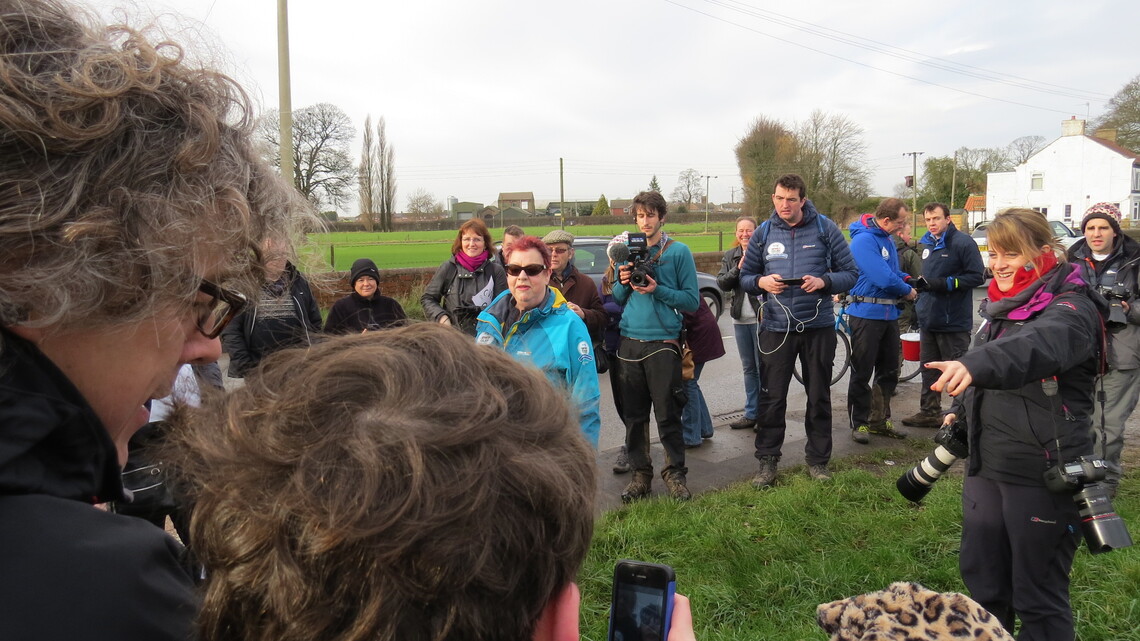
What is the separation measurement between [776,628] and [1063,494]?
1.23 m

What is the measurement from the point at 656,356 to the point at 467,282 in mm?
2145

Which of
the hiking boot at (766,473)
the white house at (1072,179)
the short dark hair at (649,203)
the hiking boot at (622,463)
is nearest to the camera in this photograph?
the hiking boot at (766,473)

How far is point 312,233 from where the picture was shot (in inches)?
51.9

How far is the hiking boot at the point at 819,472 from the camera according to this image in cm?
491

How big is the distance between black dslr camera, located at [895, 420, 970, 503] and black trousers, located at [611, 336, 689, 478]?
6.04ft

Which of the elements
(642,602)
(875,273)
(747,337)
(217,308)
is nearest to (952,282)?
(875,273)

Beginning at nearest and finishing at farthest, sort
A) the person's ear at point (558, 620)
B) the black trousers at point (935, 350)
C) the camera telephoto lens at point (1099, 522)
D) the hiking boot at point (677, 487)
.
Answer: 1. the person's ear at point (558, 620)
2. the camera telephoto lens at point (1099, 522)
3. the hiking boot at point (677, 487)
4. the black trousers at point (935, 350)

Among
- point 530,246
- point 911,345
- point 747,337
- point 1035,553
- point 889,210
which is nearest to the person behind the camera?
point 1035,553

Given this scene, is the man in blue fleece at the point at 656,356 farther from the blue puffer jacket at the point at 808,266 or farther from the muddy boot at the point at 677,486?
the blue puffer jacket at the point at 808,266

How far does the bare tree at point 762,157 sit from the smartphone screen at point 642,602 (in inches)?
1791

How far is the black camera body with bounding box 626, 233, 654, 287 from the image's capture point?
465 centimetres

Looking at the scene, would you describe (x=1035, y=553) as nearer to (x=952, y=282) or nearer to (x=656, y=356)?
(x=656, y=356)

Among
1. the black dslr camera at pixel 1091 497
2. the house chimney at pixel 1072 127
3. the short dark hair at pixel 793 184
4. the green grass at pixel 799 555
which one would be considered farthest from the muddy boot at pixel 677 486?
the house chimney at pixel 1072 127

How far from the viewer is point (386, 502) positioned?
0.71 meters
